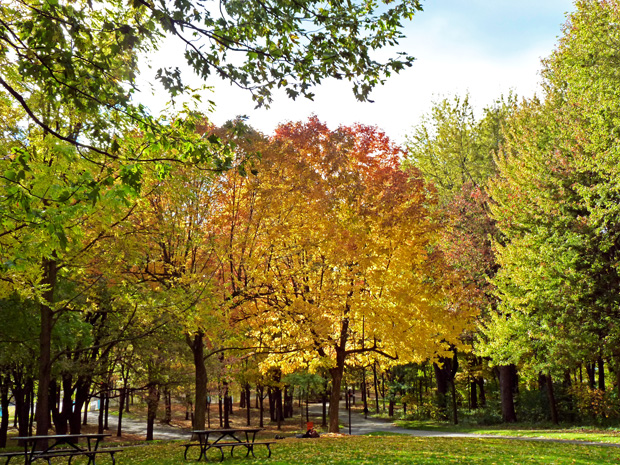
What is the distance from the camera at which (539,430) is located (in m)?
22.7

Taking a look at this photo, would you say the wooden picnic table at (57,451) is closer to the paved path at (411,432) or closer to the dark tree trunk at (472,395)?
the paved path at (411,432)

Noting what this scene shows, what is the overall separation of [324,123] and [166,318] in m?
8.22

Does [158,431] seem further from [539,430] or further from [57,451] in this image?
[57,451]

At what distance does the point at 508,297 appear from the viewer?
20859 mm

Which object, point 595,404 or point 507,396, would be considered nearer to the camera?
point 595,404

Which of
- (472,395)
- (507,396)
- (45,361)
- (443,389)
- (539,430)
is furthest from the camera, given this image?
(472,395)

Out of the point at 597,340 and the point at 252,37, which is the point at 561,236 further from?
the point at 252,37

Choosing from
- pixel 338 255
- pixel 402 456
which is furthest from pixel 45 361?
pixel 402 456

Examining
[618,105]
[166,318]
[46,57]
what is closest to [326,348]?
[166,318]

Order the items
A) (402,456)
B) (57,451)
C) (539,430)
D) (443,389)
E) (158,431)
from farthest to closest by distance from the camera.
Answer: (158,431)
(443,389)
(539,430)
(402,456)
(57,451)

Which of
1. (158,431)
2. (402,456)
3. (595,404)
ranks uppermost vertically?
(402,456)

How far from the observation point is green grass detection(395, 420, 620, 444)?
58.6 ft

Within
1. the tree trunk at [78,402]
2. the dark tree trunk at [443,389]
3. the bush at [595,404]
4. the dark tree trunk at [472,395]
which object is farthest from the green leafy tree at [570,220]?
the dark tree trunk at [472,395]

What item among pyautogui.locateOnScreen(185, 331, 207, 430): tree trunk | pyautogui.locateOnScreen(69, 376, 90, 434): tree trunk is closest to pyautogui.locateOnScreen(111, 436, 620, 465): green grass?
pyautogui.locateOnScreen(185, 331, 207, 430): tree trunk
